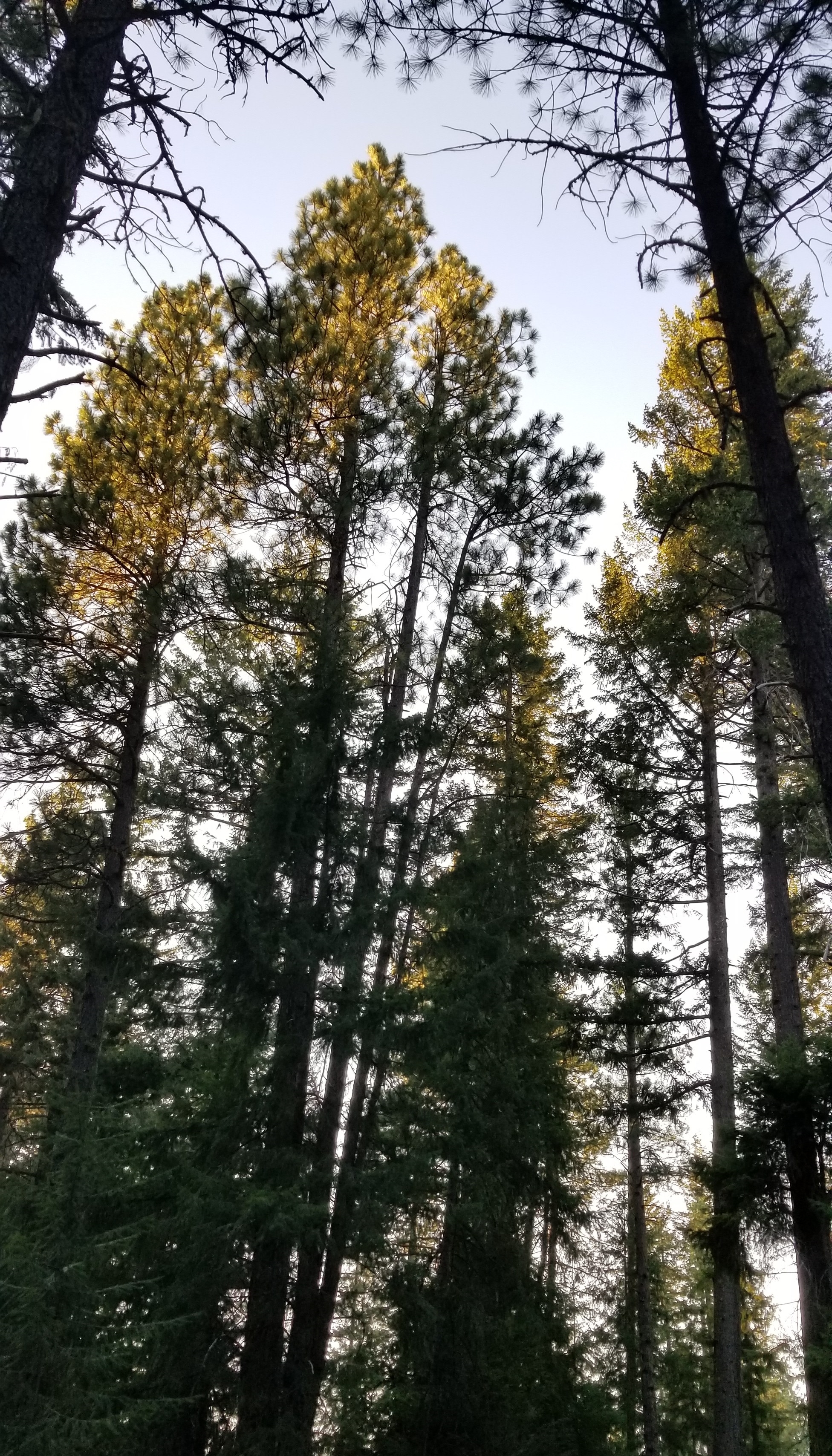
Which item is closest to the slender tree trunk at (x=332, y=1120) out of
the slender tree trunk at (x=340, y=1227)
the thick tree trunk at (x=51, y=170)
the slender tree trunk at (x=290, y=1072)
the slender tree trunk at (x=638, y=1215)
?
the slender tree trunk at (x=340, y=1227)

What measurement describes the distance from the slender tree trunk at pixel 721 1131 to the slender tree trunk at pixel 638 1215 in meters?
1.06

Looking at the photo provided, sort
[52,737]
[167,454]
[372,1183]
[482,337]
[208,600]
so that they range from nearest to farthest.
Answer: [372,1183] → [208,600] → [52,737] → [167,454] → [482,337]

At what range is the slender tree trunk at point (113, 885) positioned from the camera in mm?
7707

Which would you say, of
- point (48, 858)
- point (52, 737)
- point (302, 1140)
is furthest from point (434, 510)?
point (302, 1140)

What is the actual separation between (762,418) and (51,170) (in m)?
3.99

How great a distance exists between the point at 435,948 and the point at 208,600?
4004mm

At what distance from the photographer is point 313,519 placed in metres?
9.68

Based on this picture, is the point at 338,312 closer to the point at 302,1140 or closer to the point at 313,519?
the point at 313,519

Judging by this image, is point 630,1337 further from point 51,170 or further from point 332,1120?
point 51,170

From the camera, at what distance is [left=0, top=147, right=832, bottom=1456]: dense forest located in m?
6.49

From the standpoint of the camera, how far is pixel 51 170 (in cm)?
432

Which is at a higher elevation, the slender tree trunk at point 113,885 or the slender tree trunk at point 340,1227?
the slender tree trunk at point 113,885

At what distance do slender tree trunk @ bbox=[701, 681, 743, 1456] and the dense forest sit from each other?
5cm

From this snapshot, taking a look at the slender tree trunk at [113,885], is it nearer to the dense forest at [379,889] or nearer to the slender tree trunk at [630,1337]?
the dense forest at [379,889]
